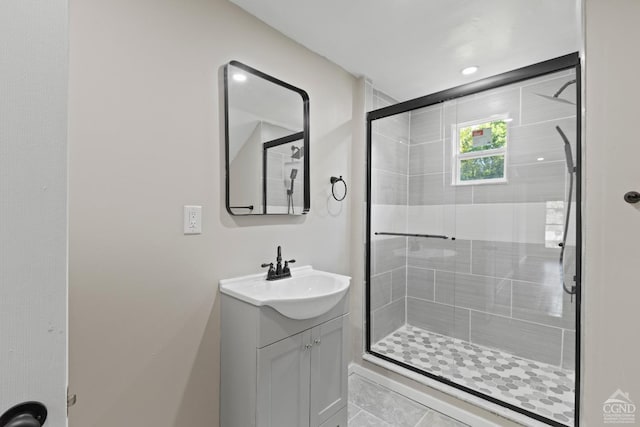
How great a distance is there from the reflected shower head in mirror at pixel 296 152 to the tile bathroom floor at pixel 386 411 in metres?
1.73

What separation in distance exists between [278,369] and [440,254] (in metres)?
1.92

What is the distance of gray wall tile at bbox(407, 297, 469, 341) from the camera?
260 centimetres

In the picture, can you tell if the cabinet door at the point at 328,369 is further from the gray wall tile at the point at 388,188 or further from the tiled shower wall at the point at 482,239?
the gray wall tile at the point at 388,188

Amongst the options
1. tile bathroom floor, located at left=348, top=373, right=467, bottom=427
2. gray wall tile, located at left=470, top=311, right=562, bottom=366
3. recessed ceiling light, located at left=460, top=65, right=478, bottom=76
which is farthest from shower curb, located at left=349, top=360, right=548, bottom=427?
recessed ceiling light, located at left=460, top=65, right=478, bottom=76

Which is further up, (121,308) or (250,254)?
(250,254)

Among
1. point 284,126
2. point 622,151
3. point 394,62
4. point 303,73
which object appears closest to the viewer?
point 622,151

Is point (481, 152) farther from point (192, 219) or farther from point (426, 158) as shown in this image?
point (192, 219)

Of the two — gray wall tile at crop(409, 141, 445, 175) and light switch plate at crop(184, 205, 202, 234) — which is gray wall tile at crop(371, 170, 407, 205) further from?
light switch plate at crop(184, 205, 202, 234)

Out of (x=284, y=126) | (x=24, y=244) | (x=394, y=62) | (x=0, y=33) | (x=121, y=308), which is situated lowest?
(x=121, y=308)

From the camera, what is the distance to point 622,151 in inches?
44.9

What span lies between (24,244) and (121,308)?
98cm

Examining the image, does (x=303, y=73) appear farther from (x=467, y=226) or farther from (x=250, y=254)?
(x=467, y=226)

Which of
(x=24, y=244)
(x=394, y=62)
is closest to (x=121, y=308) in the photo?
(x=24, y=244)

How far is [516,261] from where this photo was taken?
94.6 inches
